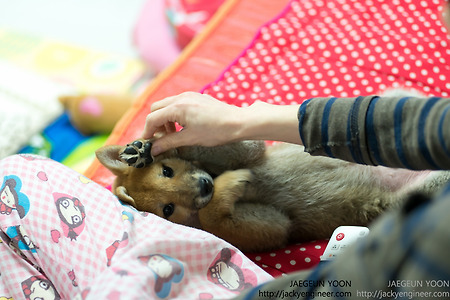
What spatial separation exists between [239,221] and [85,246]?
1.50 ft

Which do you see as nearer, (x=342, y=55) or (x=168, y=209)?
(x=168, y=209)

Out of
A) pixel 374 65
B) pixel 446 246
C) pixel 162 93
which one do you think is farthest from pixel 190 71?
pixel 446 246

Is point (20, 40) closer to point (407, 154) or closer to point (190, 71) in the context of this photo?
point (190, 71)

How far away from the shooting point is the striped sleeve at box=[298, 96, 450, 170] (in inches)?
39.3

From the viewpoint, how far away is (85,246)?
1296 millimetres

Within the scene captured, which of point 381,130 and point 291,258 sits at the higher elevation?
point 381,130

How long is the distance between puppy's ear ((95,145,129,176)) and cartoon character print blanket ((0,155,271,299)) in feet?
0.30

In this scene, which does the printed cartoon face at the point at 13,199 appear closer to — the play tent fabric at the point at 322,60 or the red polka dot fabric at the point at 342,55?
the play tent fabric at the point at 322,60

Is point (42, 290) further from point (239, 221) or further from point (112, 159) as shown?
point (239, 221)

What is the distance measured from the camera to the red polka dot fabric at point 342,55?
5.93 feet

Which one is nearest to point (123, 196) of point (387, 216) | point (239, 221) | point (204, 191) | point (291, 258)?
point (204, 191)

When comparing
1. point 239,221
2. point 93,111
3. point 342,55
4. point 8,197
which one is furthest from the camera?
point 93,111

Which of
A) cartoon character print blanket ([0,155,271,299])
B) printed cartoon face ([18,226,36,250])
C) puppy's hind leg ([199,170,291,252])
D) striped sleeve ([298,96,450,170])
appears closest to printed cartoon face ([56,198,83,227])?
cartoon character print blanket ([0,155,271,299])

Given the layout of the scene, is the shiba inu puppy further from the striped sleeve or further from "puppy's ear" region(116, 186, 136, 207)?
the striped sleeve
